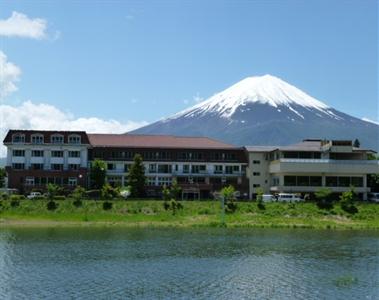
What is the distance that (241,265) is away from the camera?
31797 millimetres

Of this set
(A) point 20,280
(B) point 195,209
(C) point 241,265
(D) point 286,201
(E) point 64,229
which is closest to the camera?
(A) point 20,280

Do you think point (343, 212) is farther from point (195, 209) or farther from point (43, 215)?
point (43, 215)

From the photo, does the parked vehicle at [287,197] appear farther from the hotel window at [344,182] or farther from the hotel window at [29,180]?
the hotel window at [29,180]

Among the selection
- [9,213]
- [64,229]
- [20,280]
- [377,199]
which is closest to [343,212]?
[377,199]

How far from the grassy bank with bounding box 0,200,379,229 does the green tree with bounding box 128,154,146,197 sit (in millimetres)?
8518

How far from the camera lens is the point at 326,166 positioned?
78.5m

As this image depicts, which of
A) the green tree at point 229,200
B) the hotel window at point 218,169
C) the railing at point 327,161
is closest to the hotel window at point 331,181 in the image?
the railing at point 327,161

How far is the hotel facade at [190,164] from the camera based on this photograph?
79125 mm

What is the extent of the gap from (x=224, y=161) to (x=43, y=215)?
33264mm

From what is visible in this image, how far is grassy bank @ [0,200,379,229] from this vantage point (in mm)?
57250

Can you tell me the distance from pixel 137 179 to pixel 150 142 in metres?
14.9

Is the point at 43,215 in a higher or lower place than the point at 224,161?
lower

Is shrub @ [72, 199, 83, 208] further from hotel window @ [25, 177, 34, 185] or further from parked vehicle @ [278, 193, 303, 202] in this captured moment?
parked vehicle @ [278, 193, 303, 202]

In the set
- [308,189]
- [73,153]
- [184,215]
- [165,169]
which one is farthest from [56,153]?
[308,189]
